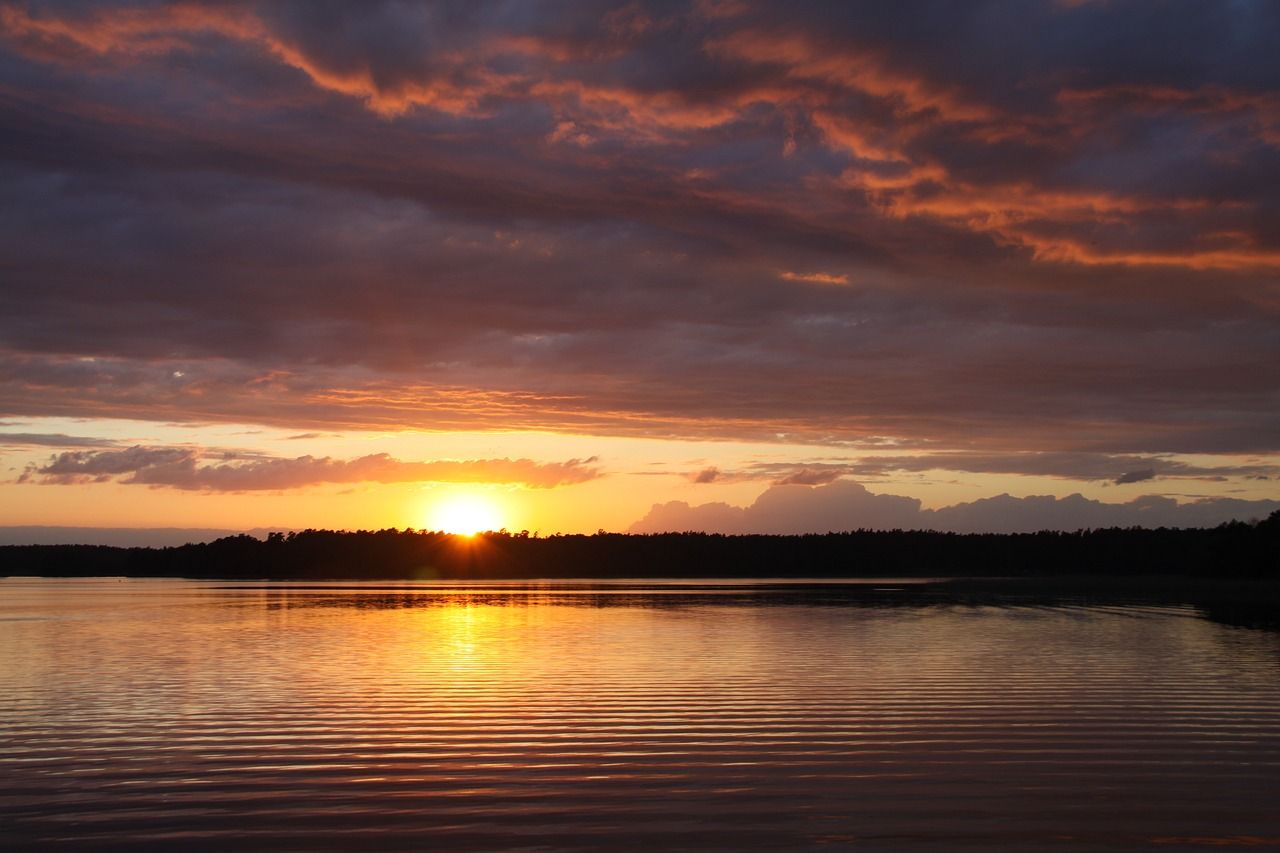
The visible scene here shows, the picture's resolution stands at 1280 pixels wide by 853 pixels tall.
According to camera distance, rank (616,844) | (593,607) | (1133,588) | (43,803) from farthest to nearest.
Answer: (1133,588), (593,607), (43,803), (616,844)

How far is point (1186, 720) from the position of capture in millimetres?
21000

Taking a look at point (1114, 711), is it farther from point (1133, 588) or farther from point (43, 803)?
point (1133, 588)

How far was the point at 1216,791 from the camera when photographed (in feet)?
49.4

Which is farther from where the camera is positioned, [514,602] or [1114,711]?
[514,602]

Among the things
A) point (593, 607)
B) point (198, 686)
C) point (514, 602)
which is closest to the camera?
point (198, 686)

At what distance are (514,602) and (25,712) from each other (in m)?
58.3

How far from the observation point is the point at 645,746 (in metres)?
18.2

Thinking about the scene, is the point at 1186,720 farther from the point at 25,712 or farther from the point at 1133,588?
the point at 1133,588

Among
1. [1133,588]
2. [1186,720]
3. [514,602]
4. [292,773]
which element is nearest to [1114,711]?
[1186,720]

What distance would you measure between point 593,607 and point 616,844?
190 feet

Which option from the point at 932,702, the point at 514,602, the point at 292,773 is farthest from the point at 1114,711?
the point at 514,602

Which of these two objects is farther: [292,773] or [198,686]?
[198,686]

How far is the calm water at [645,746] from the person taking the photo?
519 inches

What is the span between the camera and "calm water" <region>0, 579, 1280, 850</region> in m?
13.2
